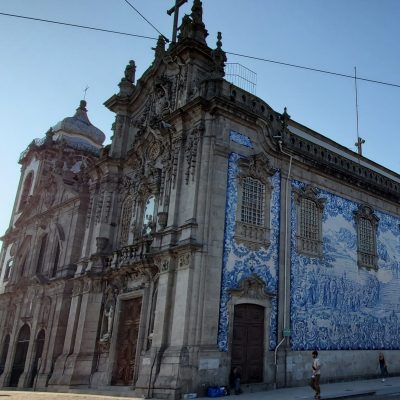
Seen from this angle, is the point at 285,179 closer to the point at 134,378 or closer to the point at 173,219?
the point at 173,219

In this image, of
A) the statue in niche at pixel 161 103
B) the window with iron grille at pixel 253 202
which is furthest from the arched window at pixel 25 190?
the window with iron grille at pixel 253 202

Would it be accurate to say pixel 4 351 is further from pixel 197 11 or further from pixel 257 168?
pixel 197 11

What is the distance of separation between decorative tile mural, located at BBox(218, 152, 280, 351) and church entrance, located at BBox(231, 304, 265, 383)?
1.44 feet

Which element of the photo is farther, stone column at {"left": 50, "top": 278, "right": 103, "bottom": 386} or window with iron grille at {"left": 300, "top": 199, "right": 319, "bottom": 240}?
stone column at {"left": 50, "top": 278, "right": 103, "bottom": 386}

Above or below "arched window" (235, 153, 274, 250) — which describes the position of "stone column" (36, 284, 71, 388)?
below

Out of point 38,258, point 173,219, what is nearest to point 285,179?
point 173,219

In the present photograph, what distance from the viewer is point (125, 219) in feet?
72.1

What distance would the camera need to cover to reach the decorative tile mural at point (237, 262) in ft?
51.1

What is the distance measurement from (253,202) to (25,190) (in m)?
23.9

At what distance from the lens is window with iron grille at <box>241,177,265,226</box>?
57.2 feet

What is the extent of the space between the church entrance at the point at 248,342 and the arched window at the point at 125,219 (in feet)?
23.5

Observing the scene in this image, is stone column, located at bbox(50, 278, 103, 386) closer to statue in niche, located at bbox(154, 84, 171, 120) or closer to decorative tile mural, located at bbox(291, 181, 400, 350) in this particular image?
statue in niche, located at bbox(154, 84, 171, 120)

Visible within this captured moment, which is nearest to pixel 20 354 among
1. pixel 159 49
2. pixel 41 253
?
pixel 41 253

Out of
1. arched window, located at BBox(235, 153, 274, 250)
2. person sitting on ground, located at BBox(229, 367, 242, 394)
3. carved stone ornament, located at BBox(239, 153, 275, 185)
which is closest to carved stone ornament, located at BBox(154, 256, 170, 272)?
arched window, located at BBox(235, 153, 274, 250)
